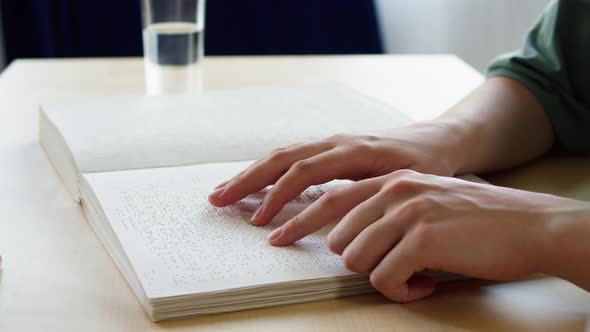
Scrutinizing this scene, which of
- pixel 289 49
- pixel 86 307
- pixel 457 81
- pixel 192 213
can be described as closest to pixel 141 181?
pixel 192 213

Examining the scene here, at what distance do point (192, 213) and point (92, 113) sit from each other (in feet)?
1.12

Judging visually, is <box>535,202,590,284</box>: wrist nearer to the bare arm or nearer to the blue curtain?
the bare arm

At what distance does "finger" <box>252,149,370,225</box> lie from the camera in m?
0.71

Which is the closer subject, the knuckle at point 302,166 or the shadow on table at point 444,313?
the shadow on table at point 444,313

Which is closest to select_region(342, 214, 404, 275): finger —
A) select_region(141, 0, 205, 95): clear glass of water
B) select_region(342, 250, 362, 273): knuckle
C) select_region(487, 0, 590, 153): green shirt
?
select_region(342, 250, 362, 273): knuckle

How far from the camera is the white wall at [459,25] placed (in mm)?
1983

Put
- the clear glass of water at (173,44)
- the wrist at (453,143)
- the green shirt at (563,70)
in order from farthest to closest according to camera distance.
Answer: the clear glass of water at (173,44), the green shirt at (563,70), the wrist at (453,143)

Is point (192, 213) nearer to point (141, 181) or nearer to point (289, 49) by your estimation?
point (141, 181)

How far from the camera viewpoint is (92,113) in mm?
1004

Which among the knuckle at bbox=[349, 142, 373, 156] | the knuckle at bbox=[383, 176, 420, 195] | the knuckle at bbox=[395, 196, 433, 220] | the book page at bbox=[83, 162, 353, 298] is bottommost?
the book page at bbox=[83, 162, 353, 298]

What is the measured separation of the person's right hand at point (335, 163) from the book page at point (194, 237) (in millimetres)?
17

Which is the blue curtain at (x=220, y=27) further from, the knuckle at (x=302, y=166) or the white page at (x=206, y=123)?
the knuckle at (x=302, y=166)

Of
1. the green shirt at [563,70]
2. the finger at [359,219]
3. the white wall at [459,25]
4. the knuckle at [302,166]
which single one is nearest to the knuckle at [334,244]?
the finger at [359,219]

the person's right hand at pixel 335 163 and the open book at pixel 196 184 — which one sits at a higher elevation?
the person's right hand at pixel 335 163
